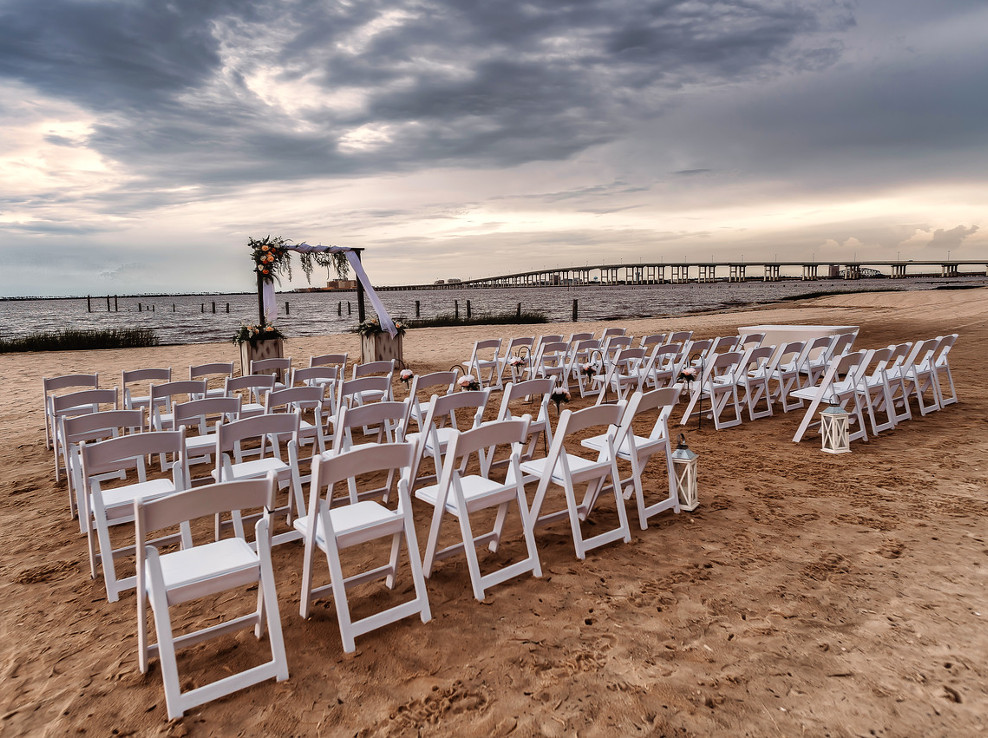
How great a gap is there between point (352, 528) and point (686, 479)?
245 centimetres

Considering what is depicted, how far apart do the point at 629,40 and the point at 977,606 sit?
39.2 feet

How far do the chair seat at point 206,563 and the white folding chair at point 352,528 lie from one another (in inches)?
11.7

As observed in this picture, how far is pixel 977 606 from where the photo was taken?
104 inches

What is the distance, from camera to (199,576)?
2.17 meters

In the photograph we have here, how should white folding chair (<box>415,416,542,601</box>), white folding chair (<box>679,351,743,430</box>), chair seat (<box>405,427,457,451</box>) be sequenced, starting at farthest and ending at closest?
white folding chair (<box>679,351,743,430</box>) → chair seat (<box>405,427,457,451</box>) → white folding chair (<box>415,416,542,601</box>)

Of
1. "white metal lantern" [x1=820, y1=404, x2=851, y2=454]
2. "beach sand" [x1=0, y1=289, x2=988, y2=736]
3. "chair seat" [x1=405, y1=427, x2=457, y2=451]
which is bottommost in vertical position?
"beach sand" [x1=0, y1=289, x2=988, y2=736]

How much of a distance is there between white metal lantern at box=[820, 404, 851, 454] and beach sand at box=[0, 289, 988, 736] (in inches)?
36.6

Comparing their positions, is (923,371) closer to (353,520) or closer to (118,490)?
(353,520)

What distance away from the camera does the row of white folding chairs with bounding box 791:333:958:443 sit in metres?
5.66

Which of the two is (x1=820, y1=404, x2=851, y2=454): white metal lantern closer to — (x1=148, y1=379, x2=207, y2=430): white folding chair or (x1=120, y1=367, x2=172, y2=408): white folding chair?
(x1=148, y1=379, x2=207, y2=430): white folding chair

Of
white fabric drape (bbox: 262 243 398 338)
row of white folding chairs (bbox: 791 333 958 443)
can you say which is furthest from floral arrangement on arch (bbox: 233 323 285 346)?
row of white folding chairs (bbox: 791 333 958 443)

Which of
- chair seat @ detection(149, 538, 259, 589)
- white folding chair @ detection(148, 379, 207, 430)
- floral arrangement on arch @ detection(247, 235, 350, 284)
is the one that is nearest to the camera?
chair seat @ detection(149, 538, 259, 589)

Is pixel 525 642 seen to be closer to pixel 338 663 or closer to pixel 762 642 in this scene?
pixel 338 663

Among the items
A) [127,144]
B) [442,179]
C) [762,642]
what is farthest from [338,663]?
[442,179]
